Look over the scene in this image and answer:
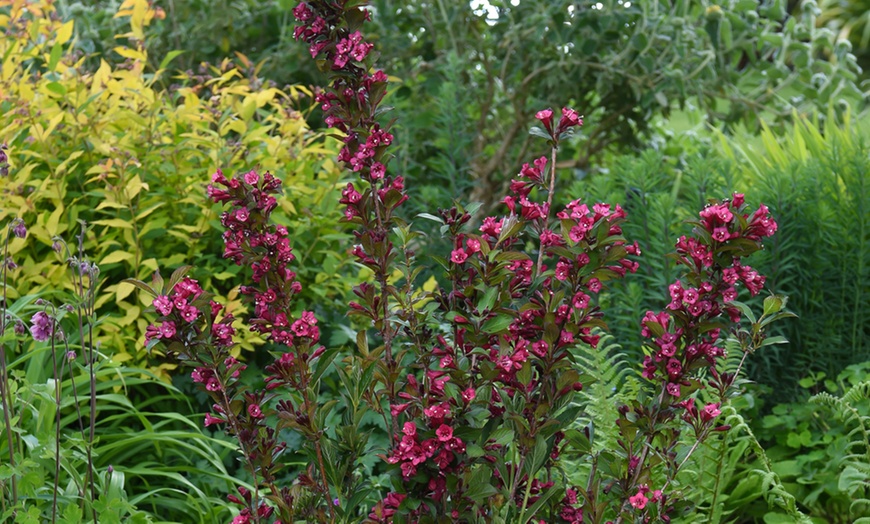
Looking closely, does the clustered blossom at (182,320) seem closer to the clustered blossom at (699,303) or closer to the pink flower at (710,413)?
the clustered blossom at (699,303)

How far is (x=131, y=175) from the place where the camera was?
3105 mm

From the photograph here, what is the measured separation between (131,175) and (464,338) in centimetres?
179

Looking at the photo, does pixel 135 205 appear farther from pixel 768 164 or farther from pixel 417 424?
pixel 768 164

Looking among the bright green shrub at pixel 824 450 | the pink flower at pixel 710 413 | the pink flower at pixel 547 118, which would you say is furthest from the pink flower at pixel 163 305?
the bright green shrub at pixel 824 450

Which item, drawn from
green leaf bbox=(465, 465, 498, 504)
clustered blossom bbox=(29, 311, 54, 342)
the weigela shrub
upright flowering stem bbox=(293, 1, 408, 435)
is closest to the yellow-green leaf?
clustered blossom bbox=(29, 311, 54, 342)

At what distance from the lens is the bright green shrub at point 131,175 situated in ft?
9.88

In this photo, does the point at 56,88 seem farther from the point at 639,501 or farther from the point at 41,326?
the point at 639,501

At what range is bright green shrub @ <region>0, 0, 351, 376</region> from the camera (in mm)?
3012

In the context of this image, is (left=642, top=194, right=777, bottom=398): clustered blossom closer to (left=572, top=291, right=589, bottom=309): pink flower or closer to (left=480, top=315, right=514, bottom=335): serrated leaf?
(left=572, top=291, right=589, bottom=309): pink flower

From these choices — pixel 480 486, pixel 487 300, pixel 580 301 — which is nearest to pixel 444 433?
pixel 480 486

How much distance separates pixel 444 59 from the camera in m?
4.89

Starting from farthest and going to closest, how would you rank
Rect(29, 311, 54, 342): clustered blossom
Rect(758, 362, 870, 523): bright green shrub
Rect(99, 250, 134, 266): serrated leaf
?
Rect(99, 250, 134, 266): serrated leaf < Rect(758, 362, 870, 523): bright green shrub < Rect(29, 311, 54, 342): clustered blossom

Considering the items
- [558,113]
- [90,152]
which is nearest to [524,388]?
[90,152]

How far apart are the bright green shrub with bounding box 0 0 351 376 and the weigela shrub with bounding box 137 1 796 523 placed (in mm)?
1154
